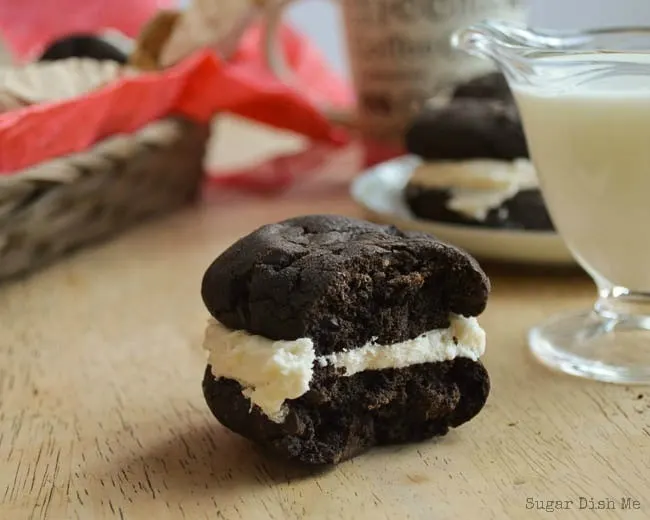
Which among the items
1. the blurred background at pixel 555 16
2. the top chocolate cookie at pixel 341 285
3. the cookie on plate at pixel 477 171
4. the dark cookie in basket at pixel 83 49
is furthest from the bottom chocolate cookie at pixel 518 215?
the dark cookie in basket at pixel 83 49

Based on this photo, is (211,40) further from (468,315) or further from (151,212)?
(468,315)

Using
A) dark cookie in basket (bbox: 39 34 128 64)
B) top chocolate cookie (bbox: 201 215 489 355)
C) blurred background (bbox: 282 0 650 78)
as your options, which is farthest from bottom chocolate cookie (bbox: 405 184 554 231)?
dark cookie in basket (bbox: 39 34 128 64)

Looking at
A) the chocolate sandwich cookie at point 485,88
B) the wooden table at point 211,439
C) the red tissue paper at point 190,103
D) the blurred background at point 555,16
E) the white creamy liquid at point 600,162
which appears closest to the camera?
the wooden table at point 211,439

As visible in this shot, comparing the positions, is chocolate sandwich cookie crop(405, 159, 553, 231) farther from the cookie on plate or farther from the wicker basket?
the wicker basket

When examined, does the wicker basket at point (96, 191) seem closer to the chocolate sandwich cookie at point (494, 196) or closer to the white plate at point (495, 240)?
the white plate at point (495, 240)

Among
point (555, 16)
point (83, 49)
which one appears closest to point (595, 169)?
point (83, 49)

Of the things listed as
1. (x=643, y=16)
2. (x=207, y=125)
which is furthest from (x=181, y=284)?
(x=643, y=16)

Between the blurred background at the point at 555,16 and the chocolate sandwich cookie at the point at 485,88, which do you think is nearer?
the chocolate sandwich cookie at the point at 485,88
